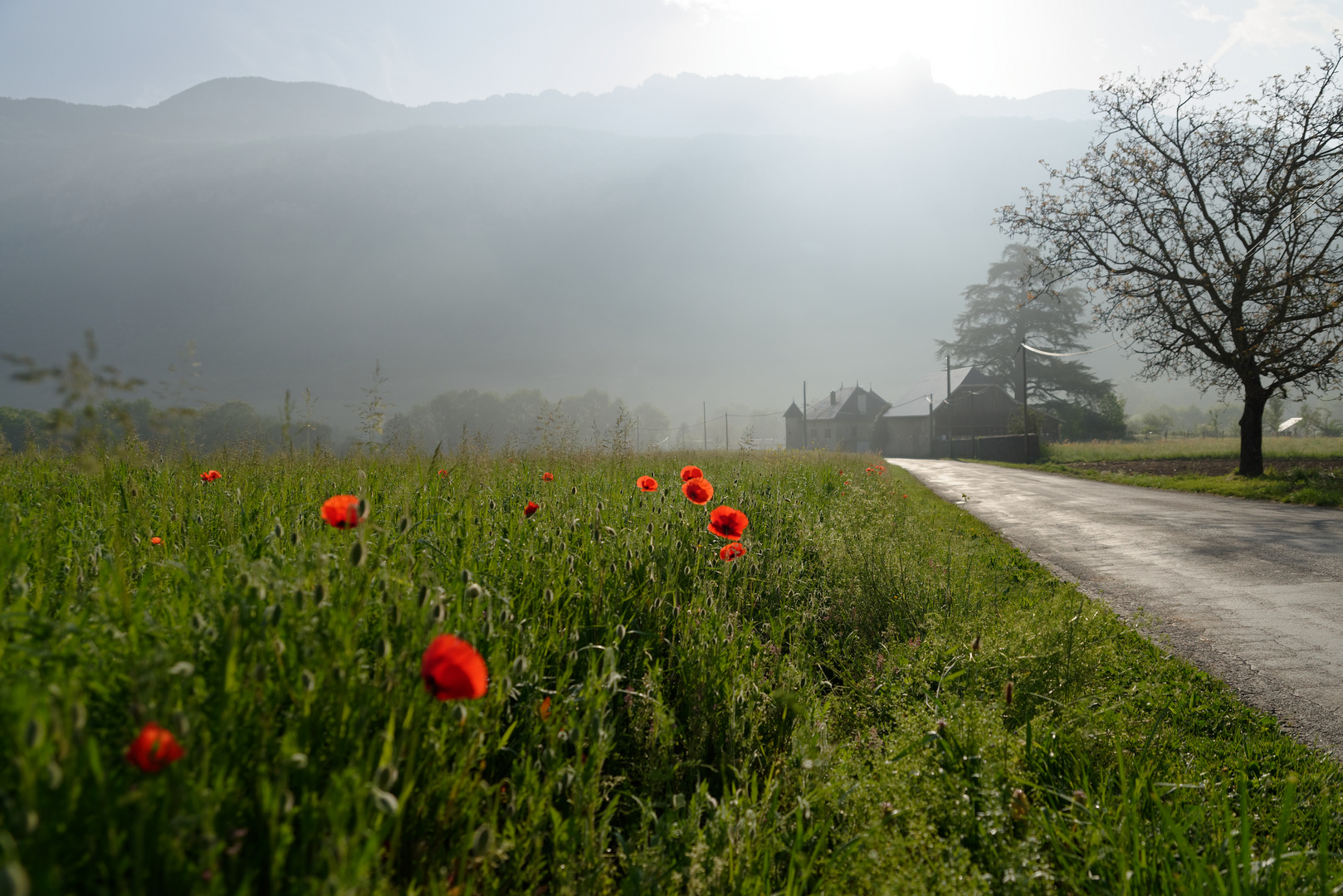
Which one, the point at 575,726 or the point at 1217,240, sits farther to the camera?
the point at 1217,240

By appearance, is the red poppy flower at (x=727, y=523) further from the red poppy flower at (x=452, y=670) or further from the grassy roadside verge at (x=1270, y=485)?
the grassy roadside verge at (x=1270, y=485)

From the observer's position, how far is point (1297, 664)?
10.3 ft

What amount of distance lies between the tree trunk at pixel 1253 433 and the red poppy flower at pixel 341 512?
18.8 meters

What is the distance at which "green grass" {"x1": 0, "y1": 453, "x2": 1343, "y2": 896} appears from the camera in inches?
35.2

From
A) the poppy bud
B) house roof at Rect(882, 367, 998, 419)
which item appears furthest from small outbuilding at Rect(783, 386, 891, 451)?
the poppy bud

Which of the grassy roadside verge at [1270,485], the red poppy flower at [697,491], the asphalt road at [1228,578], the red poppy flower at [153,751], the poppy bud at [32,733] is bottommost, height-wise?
the asphalt road at [1228,578]

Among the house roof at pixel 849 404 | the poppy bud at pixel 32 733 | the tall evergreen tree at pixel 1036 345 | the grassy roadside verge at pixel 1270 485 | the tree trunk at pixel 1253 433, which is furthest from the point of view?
the house roof at pixel 849 404

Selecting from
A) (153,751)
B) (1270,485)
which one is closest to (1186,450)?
(1270,485)

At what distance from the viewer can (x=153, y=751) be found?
2.56 ft

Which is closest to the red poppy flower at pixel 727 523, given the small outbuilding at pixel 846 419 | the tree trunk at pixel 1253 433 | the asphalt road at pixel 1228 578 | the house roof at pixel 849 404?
the asphalt road at pixel 1228 578

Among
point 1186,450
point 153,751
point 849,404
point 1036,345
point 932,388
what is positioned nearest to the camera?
point 153,751

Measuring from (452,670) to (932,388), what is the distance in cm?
6158

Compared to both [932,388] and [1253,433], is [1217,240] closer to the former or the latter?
[1253,433]

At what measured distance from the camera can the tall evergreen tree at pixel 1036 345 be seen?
50812mm
